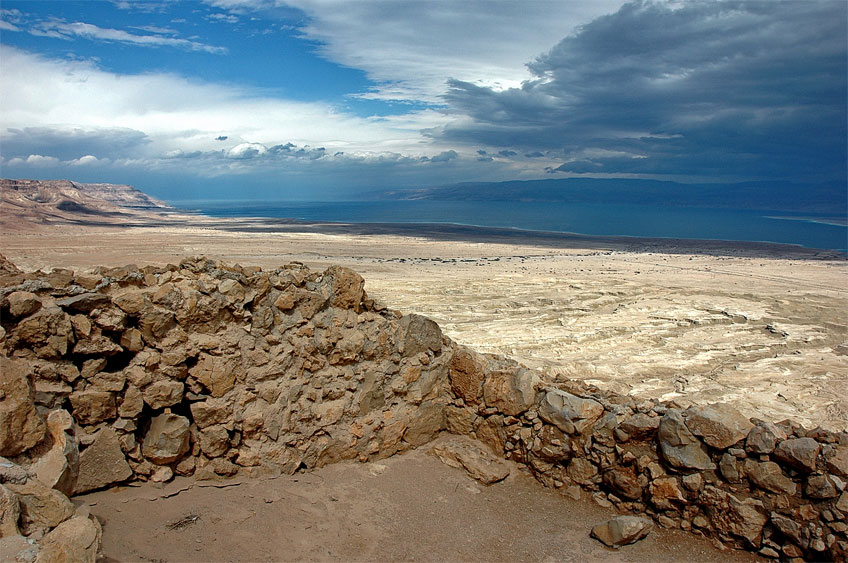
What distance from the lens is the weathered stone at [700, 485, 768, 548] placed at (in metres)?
4.79

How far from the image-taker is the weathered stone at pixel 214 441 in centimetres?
566

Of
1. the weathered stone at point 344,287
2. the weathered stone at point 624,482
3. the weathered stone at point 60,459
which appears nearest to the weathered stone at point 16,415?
the weathered stone at point 60,459

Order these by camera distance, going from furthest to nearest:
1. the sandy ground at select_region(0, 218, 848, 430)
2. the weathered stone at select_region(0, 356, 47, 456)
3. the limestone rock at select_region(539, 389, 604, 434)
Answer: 1. the sandy ground at select_region(0, 218, 848, 430)
2. the limestone rock at select_region(539, 389, 604, 434)
3. the weathered stone at select_region(0, 356, 47, 456)

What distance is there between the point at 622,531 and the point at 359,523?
7.82ft

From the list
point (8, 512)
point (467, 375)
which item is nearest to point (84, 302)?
point (8, 512)

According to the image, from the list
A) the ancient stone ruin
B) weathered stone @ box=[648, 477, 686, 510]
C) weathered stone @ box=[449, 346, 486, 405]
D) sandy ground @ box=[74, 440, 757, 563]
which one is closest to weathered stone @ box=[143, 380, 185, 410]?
the ancient stone ruin

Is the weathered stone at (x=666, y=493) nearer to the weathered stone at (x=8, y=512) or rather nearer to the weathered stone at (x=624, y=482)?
the weathered stone at (x=624, y=482)

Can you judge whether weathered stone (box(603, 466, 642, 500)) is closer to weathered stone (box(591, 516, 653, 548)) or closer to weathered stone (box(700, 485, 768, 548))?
weathered stone (box(591, 516, 653, 548))

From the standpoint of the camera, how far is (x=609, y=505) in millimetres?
5547

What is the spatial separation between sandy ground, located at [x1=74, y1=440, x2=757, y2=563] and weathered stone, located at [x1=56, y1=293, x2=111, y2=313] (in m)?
1.75

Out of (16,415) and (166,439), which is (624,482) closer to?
(166,439)

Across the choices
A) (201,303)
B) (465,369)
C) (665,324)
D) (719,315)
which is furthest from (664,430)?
(719,315)

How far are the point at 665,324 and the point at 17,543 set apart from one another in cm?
1648

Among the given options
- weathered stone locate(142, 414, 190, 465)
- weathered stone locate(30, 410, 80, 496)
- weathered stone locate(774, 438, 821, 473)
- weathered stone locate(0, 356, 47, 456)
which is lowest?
weathered stone locate(142, 414, 190, 465)
